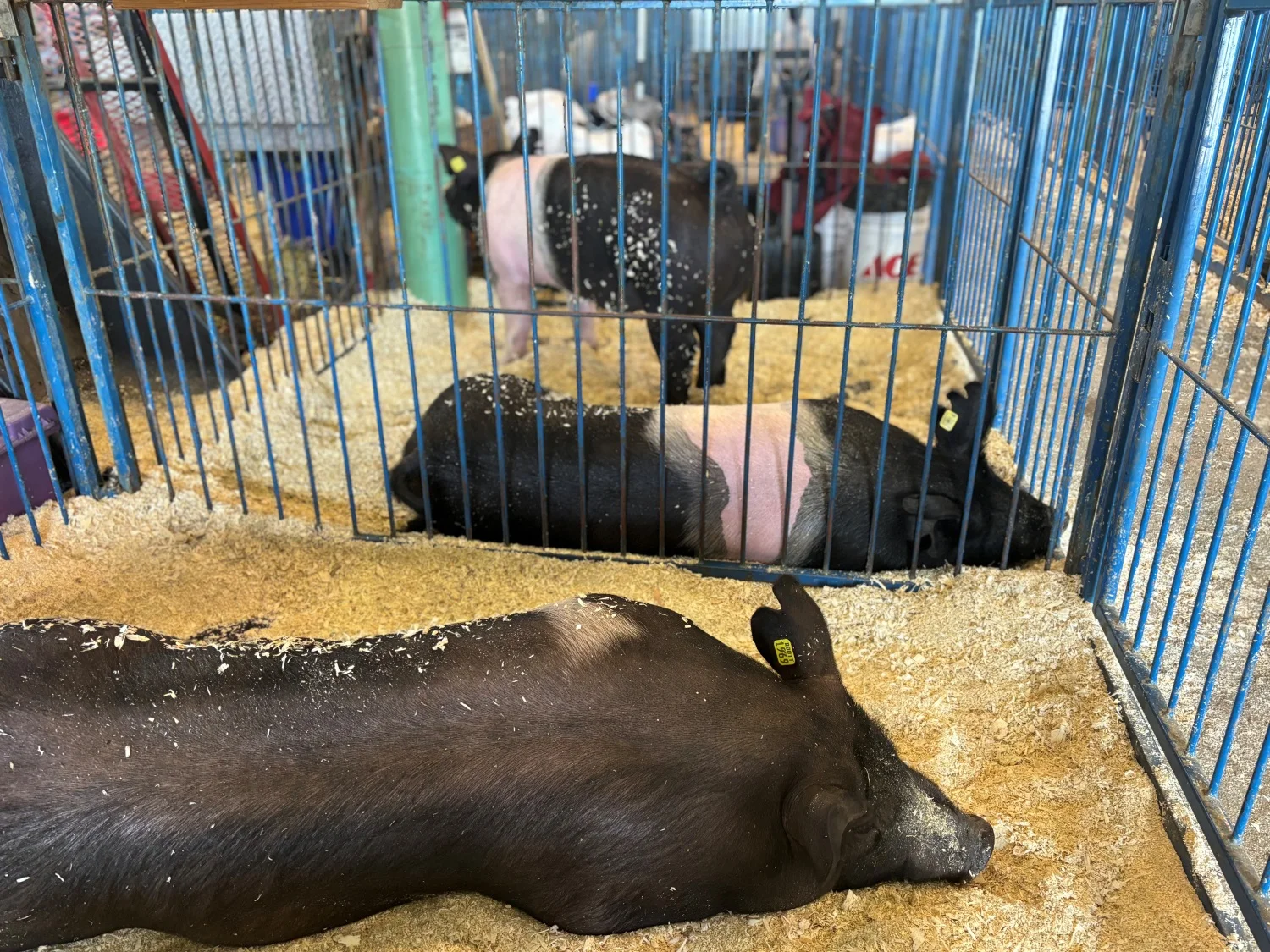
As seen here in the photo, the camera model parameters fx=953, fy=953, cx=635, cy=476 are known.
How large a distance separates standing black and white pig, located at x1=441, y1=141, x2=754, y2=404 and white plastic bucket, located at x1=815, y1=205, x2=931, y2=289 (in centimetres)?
141

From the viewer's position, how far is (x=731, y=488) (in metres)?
2.99

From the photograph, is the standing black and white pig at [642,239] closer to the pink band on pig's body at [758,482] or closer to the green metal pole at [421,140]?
the green metal pole at [421,140]

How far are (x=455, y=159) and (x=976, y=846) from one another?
13.5 ft

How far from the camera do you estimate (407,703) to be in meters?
1.66

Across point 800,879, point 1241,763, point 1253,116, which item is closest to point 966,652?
point 1241,763

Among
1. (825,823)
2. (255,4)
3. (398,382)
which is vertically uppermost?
(255,4)

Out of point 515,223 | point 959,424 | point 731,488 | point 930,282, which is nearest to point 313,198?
point 515,223

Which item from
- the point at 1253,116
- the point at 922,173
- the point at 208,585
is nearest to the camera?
the point at 1253,116

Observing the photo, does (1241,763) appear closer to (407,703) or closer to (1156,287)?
(1156,287)

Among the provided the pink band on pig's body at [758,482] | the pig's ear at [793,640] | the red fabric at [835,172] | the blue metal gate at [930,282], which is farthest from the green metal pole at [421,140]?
the pig's ear at [793,640]

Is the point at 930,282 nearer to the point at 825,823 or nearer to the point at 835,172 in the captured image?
the point at 835,172

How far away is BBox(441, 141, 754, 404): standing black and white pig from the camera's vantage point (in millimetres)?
4125

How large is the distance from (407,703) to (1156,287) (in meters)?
1.90

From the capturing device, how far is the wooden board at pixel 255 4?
213 cm
